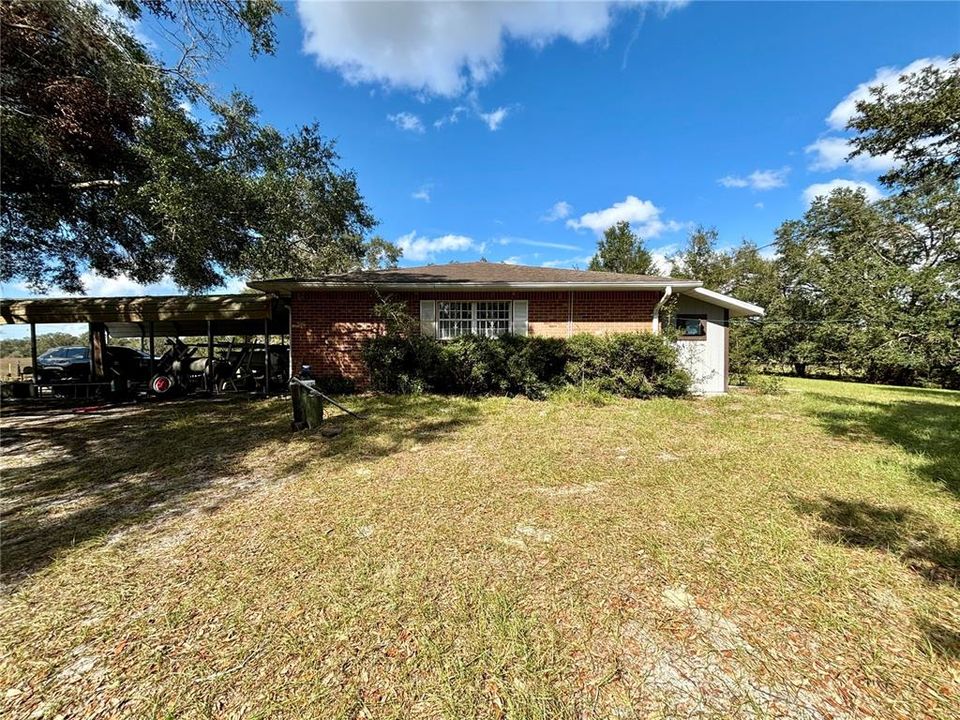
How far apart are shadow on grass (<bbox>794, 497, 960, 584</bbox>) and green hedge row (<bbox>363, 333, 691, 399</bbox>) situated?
5.53 metres

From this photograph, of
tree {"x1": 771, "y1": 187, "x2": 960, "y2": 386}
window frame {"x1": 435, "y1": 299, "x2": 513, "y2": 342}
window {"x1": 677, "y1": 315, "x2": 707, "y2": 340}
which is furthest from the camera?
tree {"x1": 771, "y1": 187, "x2": 960, "y2": 386}

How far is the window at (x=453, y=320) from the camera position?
10.2 m

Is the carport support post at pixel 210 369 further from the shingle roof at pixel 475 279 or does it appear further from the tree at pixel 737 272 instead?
the tree at pixel 737 272

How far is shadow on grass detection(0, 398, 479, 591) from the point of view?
3.21 metres

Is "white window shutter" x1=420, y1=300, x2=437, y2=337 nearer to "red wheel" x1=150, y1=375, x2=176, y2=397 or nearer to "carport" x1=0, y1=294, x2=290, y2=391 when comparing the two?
"carport" x1=0, y1=294, x2=290, y2=391

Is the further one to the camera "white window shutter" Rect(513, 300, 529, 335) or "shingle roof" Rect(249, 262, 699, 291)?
"white window shutter" Rect(513, 300, 529, 335)

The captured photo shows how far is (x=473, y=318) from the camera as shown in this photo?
10242mm

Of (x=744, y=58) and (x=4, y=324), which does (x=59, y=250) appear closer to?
(x=4, y=324)

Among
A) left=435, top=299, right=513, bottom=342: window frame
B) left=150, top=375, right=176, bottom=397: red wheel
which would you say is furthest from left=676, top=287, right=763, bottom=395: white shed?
left=150, top=375, right=176, bottom=397: red wheel

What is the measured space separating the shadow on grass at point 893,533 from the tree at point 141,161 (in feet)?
31.4

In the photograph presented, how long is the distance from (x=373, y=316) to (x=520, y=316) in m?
3.87

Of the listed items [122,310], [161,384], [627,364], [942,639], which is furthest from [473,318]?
[942,639]

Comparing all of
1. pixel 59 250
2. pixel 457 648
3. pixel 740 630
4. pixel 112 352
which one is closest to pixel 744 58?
pixel 740 630

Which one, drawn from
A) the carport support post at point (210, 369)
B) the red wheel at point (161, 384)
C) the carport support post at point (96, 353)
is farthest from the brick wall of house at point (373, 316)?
the carport support post at point (96, 353)
